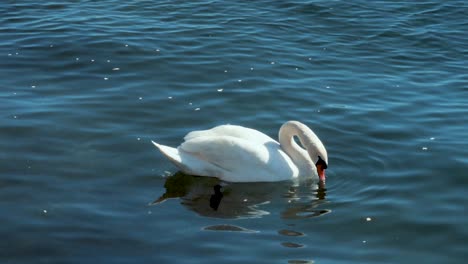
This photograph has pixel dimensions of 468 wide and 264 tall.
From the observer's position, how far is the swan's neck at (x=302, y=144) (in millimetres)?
11359

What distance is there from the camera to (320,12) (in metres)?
19.0

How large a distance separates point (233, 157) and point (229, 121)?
6.61ft

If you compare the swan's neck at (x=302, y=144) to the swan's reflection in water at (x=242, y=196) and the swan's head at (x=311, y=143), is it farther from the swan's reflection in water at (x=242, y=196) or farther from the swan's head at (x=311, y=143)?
the swan's reflection in water at (x=242, y=196)

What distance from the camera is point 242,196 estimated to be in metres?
11.0

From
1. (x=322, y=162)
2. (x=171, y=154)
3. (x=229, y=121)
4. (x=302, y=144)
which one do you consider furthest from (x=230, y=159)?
(x=229, y=121)

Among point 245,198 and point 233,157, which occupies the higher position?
point 233,157

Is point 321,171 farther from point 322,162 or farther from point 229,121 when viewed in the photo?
point 229,121

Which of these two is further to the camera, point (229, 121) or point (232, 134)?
point (229, 121)

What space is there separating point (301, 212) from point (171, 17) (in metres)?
8.78

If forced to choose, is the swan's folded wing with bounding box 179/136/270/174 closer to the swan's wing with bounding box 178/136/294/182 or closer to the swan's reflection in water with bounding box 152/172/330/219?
the swan's wing with bounding box 178/136/294/182

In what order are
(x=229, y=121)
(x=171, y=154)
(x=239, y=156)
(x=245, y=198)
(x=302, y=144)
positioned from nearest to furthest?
(x=245, y=198) → (x=171, y=154) → (x=239, y=156) → (x=302, y=144) → (x=229, y=121)

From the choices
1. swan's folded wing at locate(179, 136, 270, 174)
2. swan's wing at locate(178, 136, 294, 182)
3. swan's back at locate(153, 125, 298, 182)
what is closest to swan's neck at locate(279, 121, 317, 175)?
swan's back at locate(153, 125, 298, 182)

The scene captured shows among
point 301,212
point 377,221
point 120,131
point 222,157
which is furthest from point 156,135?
point 377,221

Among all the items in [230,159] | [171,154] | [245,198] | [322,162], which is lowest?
[245,198]
